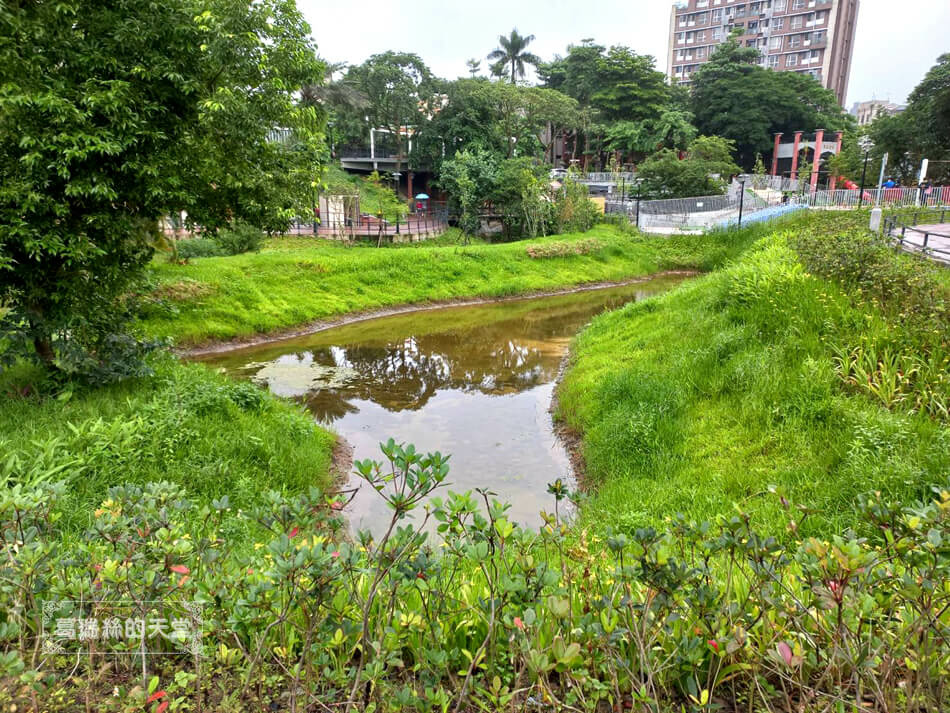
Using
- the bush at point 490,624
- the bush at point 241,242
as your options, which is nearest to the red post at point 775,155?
the bush at point 241,242

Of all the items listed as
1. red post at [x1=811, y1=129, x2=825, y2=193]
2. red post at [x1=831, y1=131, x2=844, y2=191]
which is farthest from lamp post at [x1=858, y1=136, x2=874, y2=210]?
red post at [x1=811, y1=129, x2=825, y2=193]

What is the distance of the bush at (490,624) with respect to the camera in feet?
6.44

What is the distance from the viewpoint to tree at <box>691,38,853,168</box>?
46.3 m

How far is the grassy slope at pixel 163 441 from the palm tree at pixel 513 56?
48200 millimetres

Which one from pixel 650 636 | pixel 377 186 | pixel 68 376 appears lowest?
pixel 68 376

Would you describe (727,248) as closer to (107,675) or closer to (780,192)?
(780,192)

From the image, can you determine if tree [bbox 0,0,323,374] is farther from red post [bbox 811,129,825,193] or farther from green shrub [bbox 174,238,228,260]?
red post [bbox 811,129,825,193]

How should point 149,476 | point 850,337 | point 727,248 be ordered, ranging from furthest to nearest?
1. point 727,248
2. point 850,337
3. point 149,476

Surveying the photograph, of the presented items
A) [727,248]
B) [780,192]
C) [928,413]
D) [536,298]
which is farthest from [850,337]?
[780,192]

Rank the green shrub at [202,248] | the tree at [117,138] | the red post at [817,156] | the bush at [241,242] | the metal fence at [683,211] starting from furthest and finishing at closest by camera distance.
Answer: the red post at [817,156] < the metal fence at [683,211] < the bush at [241,242] < the green shrub at [202,248] < the tree at [117,138]

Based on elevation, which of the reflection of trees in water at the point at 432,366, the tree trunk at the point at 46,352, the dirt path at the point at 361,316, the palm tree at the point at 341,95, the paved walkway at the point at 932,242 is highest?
the palm tree at the point at 341,95

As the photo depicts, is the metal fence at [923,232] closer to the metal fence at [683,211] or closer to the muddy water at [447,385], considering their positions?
the muddy water at [447,385]

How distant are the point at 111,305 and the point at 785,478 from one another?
7.49 meters

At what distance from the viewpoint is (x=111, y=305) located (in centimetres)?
709
